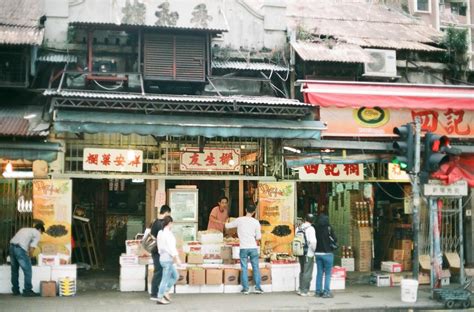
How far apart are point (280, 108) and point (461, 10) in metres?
16.0

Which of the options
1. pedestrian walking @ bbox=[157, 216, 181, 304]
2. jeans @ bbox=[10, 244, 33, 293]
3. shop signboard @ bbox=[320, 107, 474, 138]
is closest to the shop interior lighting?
shop signboard @ bbox=[320, 107, 474, 138]

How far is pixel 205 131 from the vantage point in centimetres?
1286

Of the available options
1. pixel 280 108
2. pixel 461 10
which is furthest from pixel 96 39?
pixel 461 10

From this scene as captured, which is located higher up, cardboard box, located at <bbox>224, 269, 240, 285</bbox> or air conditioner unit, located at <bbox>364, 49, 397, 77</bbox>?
air conditioner unit, located at <bbox>364, 49, 397, 77</bbox>

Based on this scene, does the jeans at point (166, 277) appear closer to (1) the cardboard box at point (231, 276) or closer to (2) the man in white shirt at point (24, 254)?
(1) the cardboard box at point (231, 276)

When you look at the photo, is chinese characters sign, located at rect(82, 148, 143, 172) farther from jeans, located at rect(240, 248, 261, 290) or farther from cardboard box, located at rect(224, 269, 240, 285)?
jeans, located at rect(240, 248, 261, 290)

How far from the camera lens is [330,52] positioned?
15336mm

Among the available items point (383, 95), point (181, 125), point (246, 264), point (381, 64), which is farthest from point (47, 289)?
point (381, 64)

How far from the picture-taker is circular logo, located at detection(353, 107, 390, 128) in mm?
15000

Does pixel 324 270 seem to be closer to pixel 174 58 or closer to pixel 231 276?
pixel 231 276

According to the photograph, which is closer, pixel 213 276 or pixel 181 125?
pixel 181 125

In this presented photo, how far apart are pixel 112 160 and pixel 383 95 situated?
6.85m

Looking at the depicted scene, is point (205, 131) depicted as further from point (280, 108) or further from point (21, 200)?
point (21, 200)

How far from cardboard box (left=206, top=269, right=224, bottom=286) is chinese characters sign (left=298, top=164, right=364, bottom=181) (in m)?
3.48
